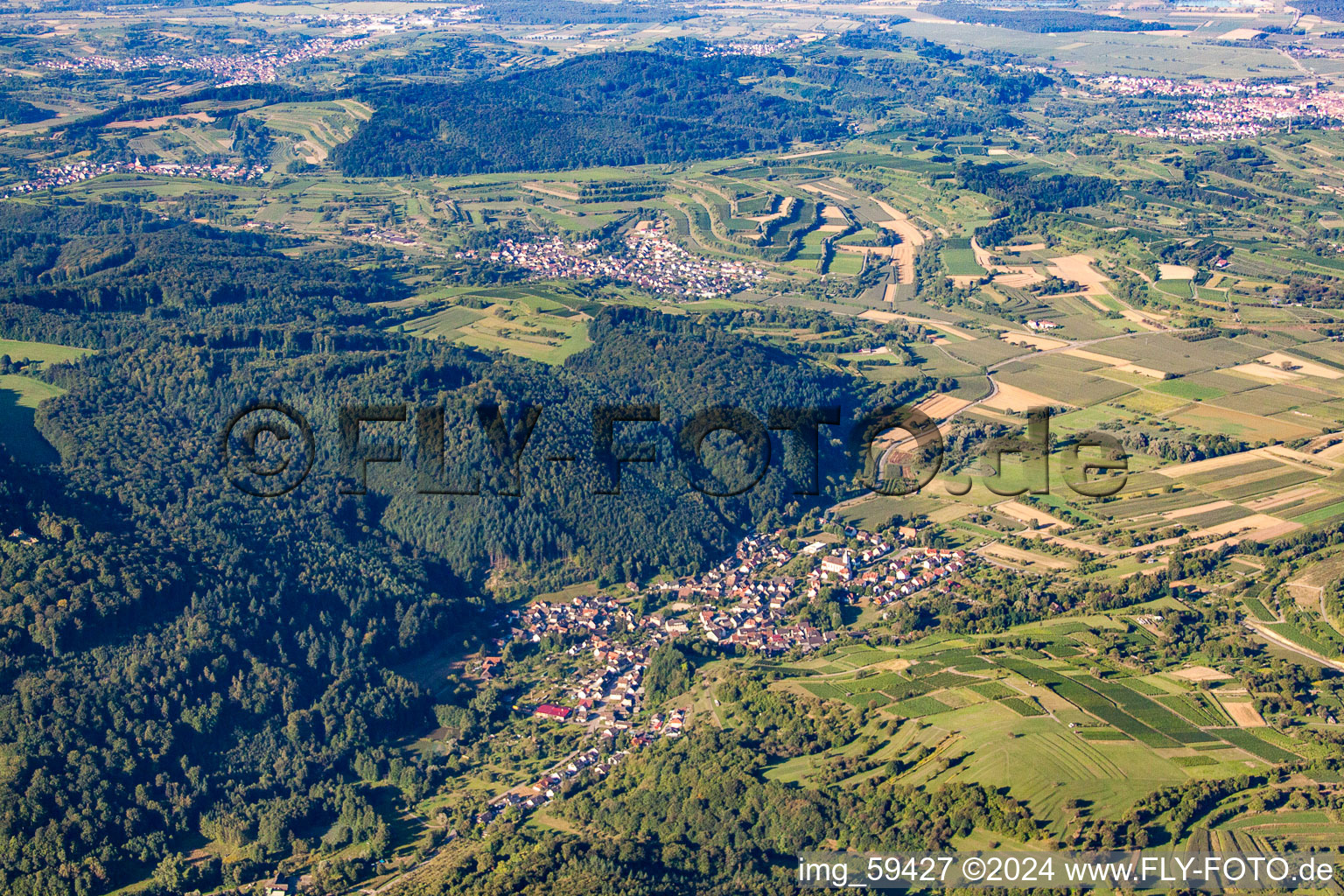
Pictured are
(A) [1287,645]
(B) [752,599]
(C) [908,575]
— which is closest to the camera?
(A) [1287,645]

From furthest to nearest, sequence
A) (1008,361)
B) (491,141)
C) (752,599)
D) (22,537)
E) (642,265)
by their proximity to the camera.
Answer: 1. (491,141)
2. (642,265)
3. (1008,361)
4. (752,599)
5. (22,537)

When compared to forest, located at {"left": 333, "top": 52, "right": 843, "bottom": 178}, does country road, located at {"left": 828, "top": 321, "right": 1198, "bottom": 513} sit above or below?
below

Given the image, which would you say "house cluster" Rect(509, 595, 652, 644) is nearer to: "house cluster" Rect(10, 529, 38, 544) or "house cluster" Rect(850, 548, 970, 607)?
"house cluster" Rect(850, 548, 970, 607)

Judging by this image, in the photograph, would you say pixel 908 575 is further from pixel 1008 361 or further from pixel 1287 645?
pixel 1008 361

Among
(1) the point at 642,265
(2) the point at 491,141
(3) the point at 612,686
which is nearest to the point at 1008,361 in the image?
(1) the point at 642,265

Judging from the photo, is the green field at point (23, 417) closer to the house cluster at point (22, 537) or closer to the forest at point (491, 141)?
the house cluster at point (22, 537)

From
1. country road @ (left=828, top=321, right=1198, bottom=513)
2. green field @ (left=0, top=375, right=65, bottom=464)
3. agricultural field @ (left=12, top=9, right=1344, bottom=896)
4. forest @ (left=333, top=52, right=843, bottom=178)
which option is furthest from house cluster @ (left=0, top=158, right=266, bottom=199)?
country road @ (left=828, top=321, right=1198, bottom=513)
